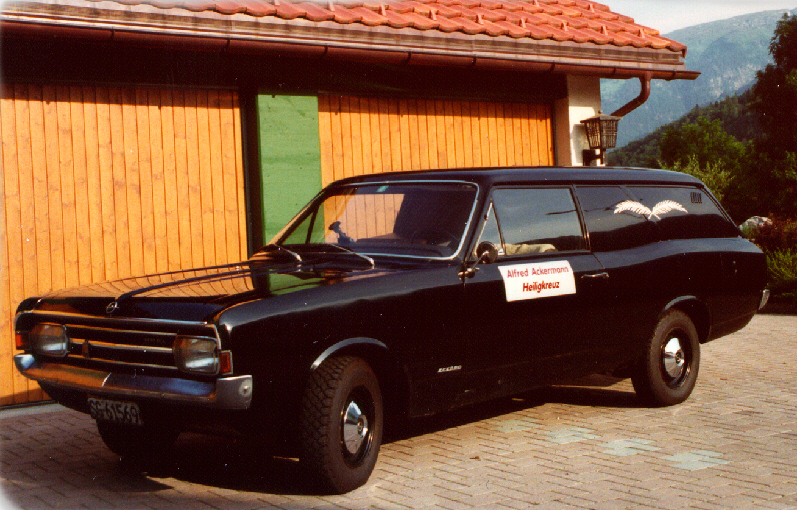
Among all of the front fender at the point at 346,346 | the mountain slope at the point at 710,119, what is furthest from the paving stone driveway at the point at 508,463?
the mountain slope at the point at 710,119

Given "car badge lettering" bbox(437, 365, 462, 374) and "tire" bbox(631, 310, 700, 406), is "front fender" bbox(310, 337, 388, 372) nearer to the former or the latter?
"car badge lettering" bbox(437, 365, 462, 374)

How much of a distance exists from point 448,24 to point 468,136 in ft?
4.60

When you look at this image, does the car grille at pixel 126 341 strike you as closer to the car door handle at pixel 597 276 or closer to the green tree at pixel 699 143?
the car door handle at pixel 597 276

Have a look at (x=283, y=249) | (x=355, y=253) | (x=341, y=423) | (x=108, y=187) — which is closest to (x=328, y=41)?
(x=108, y=187)

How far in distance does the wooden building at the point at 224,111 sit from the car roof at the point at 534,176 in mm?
2768

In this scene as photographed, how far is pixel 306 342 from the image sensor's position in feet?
14.6

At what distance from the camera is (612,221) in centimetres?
647

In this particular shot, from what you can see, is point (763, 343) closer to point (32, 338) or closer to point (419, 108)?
point (419, 108)

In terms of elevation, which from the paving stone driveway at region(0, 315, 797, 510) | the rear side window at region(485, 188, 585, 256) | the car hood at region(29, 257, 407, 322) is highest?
the rear side window at region(485, 188, 585, 256)

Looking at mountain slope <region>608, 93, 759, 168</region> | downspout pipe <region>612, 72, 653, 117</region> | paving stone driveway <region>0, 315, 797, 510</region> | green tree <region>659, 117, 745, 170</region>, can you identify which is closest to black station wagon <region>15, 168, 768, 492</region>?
paving stone driveway <region>0, 315, 797, 510</region>

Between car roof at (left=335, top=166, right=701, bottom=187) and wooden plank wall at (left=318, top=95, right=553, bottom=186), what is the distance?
331cm

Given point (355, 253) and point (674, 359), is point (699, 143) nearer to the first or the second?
point (674, 359)

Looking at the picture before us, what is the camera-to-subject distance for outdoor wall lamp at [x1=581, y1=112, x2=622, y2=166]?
1098 cm

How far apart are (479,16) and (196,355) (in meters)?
7.14
